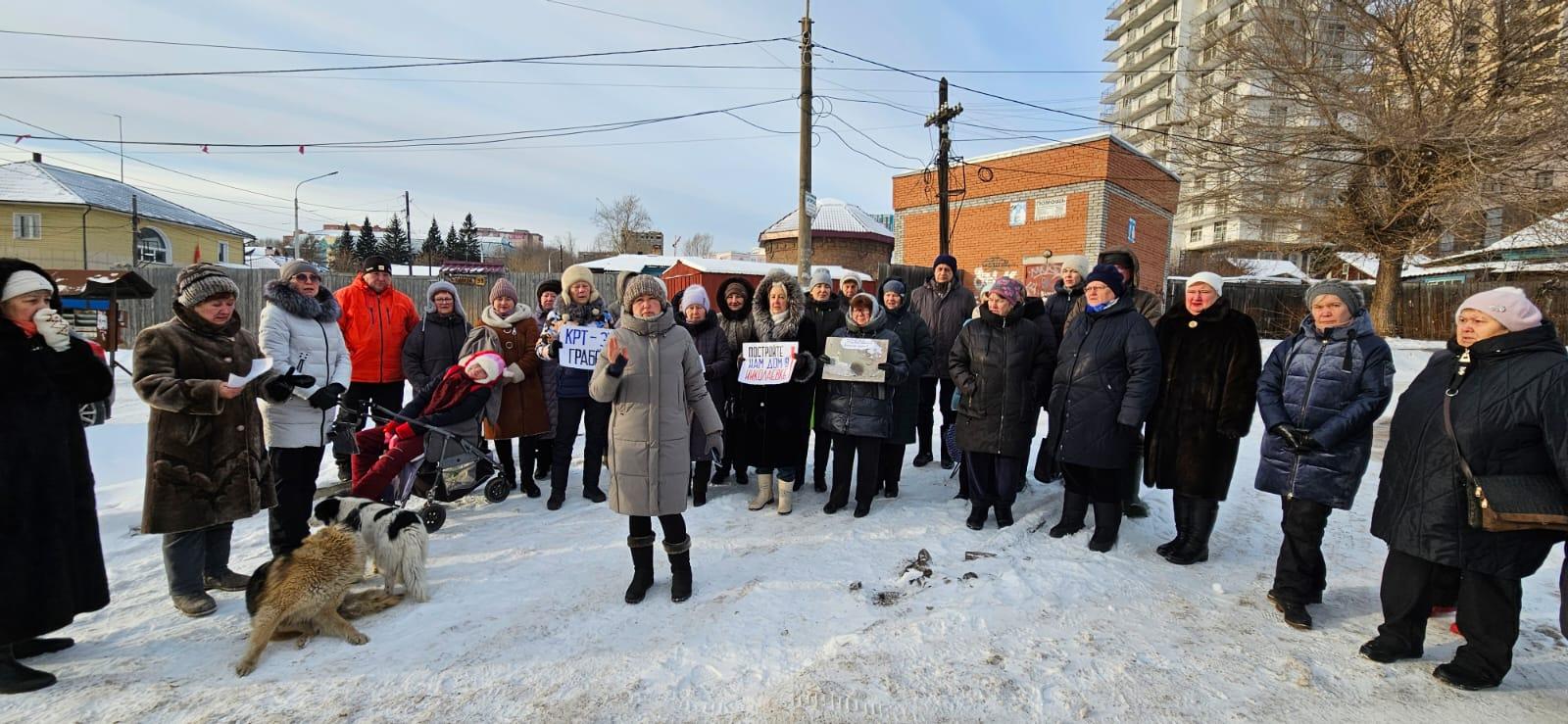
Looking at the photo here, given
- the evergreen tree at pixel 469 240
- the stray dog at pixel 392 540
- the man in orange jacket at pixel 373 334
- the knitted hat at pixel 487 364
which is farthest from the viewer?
the evergreen tree at pixel 469 240

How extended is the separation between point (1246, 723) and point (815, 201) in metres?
10.8

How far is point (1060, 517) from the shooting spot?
197 inches

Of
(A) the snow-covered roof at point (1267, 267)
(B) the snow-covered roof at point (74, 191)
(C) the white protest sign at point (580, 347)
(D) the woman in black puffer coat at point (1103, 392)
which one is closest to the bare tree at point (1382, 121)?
(D) the woman in black puffer coat at point (1103, 392)

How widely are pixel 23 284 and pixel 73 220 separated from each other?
45019 millimetres

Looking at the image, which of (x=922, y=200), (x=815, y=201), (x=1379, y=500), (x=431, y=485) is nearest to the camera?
(x=1379, y=500)

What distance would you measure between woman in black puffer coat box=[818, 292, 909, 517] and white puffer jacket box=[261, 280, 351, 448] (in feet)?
11.2

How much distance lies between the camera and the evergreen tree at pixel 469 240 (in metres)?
65.6

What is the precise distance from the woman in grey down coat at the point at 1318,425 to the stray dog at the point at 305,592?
491cm

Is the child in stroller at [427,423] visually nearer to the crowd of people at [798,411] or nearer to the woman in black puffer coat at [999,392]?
the crowd of people at [798,411]

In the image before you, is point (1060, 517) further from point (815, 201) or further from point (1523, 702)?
point (815, 201)

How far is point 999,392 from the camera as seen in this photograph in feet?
15.2

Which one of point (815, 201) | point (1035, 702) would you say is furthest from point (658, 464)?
point (815, 201)

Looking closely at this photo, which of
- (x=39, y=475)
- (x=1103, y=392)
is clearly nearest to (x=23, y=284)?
(x=39, y=475)

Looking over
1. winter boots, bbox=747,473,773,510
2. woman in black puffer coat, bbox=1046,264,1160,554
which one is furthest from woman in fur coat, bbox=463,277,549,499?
woman in black puffer coat, bbox=1046,264,1160,554
